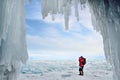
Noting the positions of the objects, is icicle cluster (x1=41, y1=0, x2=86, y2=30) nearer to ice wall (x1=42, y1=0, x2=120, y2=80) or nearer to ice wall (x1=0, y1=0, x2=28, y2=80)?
ice wall (x1=42, y1=0, x2=120, y2=80)

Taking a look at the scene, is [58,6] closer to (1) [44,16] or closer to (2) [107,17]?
(1) [44,16]

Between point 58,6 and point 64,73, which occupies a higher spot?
point 58,6

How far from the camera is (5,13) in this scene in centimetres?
584

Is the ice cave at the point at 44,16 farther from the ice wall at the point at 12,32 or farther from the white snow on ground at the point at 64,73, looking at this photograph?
the white snow on ground at the point at 64,73

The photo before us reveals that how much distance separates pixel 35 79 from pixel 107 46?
9773mm

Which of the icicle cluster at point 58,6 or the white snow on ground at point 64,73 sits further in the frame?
the white snow on ground at point 64,73

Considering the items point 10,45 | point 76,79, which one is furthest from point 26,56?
point 76,79

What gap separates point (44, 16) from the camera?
676cm

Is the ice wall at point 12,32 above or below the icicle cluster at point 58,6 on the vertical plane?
below

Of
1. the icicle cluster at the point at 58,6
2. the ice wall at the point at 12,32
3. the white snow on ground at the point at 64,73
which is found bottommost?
the white snow on ground at the point at 64,73

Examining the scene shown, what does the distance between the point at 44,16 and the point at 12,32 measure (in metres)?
1.08

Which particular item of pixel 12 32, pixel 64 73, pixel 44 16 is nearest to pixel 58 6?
pixel 44 16

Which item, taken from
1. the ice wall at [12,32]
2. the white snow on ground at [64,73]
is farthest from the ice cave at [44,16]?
the white snow on ground at [64,73]

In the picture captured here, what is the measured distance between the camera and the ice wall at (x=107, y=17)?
6.74 meters
